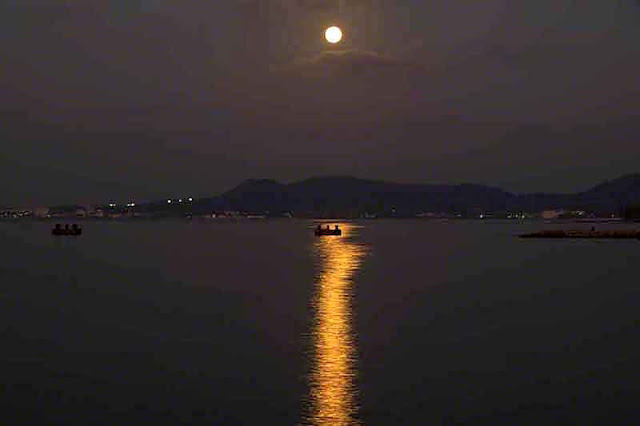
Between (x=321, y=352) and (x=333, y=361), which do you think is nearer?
(x=333, y=361)

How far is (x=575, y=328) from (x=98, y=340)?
67.9 feet

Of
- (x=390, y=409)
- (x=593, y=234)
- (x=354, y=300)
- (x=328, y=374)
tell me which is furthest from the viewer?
(x=593, y=234)

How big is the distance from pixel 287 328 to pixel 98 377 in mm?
10568

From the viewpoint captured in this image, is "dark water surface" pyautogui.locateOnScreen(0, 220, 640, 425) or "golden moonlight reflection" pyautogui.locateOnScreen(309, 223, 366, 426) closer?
"golden moonlight reflection" pyautogui.locateOnScreen(309, 223, 366, 426)

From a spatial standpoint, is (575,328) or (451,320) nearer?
(575,328)

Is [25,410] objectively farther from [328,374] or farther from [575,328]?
[575,328]

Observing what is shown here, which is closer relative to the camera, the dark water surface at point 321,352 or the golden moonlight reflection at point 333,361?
the golden moonlight reflection at point 333,361

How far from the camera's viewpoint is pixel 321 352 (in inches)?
989

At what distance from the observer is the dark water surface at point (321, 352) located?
18344 millimetres

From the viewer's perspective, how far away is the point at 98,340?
92.9ft

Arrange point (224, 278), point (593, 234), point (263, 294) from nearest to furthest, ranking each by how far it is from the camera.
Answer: point (263, 294), point (224, 278), point (593, 234)

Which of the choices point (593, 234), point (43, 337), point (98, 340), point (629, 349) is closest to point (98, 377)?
point (98, 340)

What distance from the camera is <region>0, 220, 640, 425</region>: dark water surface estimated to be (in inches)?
722

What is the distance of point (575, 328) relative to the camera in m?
31.5
